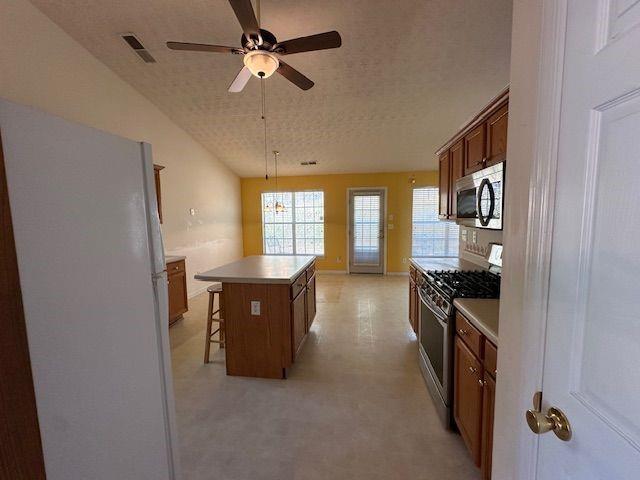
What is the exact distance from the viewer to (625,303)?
486 mm

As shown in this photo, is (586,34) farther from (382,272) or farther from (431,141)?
(382,272)

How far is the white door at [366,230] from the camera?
643 centimetres

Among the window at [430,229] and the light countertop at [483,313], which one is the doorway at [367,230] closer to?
the window at [430,229]

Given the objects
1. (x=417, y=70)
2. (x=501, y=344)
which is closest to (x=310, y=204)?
(x=417, y=70)

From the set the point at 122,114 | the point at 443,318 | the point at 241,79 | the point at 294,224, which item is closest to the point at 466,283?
the point at 443,318

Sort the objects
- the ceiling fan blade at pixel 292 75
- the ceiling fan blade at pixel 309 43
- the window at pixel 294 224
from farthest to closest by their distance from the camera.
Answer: the window at pixel 294 224, the ceiling fan blade at pixel 292 75, the ceiling fan blade at pixel 309 43

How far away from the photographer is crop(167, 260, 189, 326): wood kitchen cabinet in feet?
11.3

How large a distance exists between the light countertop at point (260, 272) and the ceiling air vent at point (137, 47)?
251 centimetres

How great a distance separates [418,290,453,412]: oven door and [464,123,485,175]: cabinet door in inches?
42.0

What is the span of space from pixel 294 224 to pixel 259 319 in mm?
4780

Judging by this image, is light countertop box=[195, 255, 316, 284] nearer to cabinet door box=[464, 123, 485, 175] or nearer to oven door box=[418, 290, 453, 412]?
oven door box=[418, 290, 453, 412]

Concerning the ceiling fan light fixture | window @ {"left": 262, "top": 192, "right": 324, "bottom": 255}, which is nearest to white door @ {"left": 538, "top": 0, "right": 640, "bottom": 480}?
the ceiling fan light fixture

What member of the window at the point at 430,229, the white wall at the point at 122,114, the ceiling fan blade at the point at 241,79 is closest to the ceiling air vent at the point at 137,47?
the white wall at the point at 122,114

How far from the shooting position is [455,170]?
242 cm
